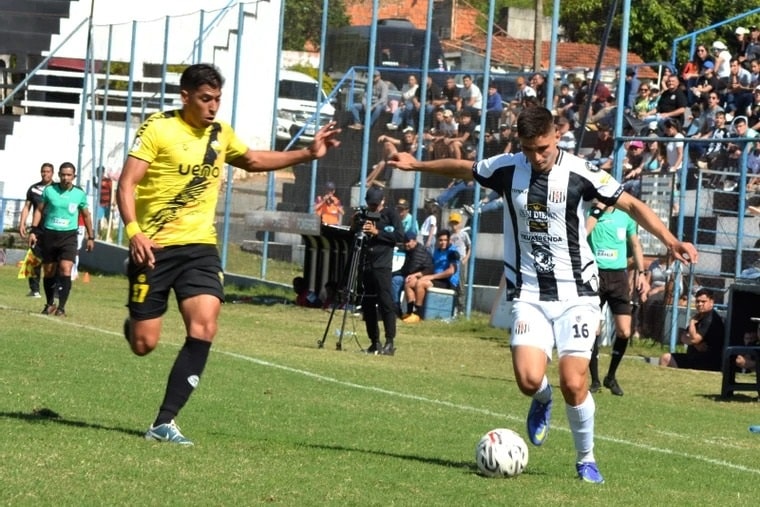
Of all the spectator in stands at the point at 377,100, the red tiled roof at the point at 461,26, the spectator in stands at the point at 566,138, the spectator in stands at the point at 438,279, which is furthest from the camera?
the red tiled roof at the point at 461,26

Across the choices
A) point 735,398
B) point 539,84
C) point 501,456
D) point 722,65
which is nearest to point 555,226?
point 501,456

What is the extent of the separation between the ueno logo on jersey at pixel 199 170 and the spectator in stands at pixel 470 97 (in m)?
16.5

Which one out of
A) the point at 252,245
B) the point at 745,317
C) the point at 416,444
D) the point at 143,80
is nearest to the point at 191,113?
the point at 416,444

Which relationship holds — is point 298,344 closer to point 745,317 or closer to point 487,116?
point 745,317

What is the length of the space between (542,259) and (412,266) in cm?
1594

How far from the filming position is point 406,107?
26844mm

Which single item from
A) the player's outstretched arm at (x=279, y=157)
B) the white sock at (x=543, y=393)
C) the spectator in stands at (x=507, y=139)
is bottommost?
the white sock at (x=543, y=393)

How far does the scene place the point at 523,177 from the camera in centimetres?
883

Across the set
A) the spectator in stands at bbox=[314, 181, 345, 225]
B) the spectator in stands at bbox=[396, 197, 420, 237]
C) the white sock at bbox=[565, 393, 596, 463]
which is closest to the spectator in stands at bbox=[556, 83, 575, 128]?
the spectator in stands at bbox=[396, 197, 420, 237]

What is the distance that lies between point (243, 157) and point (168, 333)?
9533 millimetres

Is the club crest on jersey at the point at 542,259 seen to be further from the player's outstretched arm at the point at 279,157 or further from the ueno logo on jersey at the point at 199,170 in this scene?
the ueno logo on jersey at the point at 199,170

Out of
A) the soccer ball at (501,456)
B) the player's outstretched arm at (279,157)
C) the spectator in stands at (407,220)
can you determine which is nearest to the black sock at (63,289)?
the spectator in stands at (407,220)

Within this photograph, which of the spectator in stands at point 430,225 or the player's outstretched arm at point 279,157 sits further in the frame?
the spectator in stands at point 430,225

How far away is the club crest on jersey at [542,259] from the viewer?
8.72m
